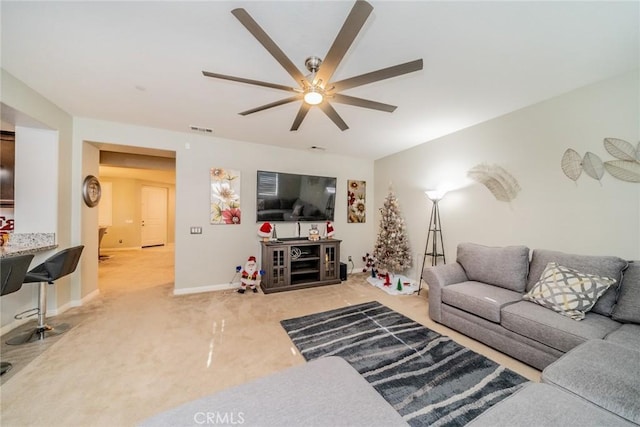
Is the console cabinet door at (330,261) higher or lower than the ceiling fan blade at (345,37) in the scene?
lower

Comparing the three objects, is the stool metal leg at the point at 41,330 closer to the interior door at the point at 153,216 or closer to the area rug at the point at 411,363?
the area rug at the point at 411,363

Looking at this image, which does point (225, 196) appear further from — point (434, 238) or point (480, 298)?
point (480, 298)

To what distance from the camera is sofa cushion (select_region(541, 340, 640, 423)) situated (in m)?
1.01

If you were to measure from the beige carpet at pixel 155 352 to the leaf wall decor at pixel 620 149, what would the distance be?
211 cm

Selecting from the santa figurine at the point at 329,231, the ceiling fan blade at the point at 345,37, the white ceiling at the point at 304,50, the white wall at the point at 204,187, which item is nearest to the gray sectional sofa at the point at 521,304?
the white ceiling at the point at 304,50

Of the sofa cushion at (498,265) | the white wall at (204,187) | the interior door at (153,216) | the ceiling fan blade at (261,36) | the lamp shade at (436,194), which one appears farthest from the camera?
the interior door at (153,216)

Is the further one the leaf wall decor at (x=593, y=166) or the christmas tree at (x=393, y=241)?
the christmas tree at (x=393, y=241)

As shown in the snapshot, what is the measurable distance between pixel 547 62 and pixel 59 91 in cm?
474

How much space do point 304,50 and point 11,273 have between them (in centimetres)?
303

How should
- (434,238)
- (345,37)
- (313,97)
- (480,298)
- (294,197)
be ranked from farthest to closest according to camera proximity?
(294,197) → (434,238) → (480,298) → (313,97) → (345,37)

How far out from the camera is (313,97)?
1.81 meters

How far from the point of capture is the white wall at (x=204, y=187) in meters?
3.40

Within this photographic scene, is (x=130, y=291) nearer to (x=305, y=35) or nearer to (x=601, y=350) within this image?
(x=305, y=35)

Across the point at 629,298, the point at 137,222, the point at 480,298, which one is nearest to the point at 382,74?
the point at 480,298
